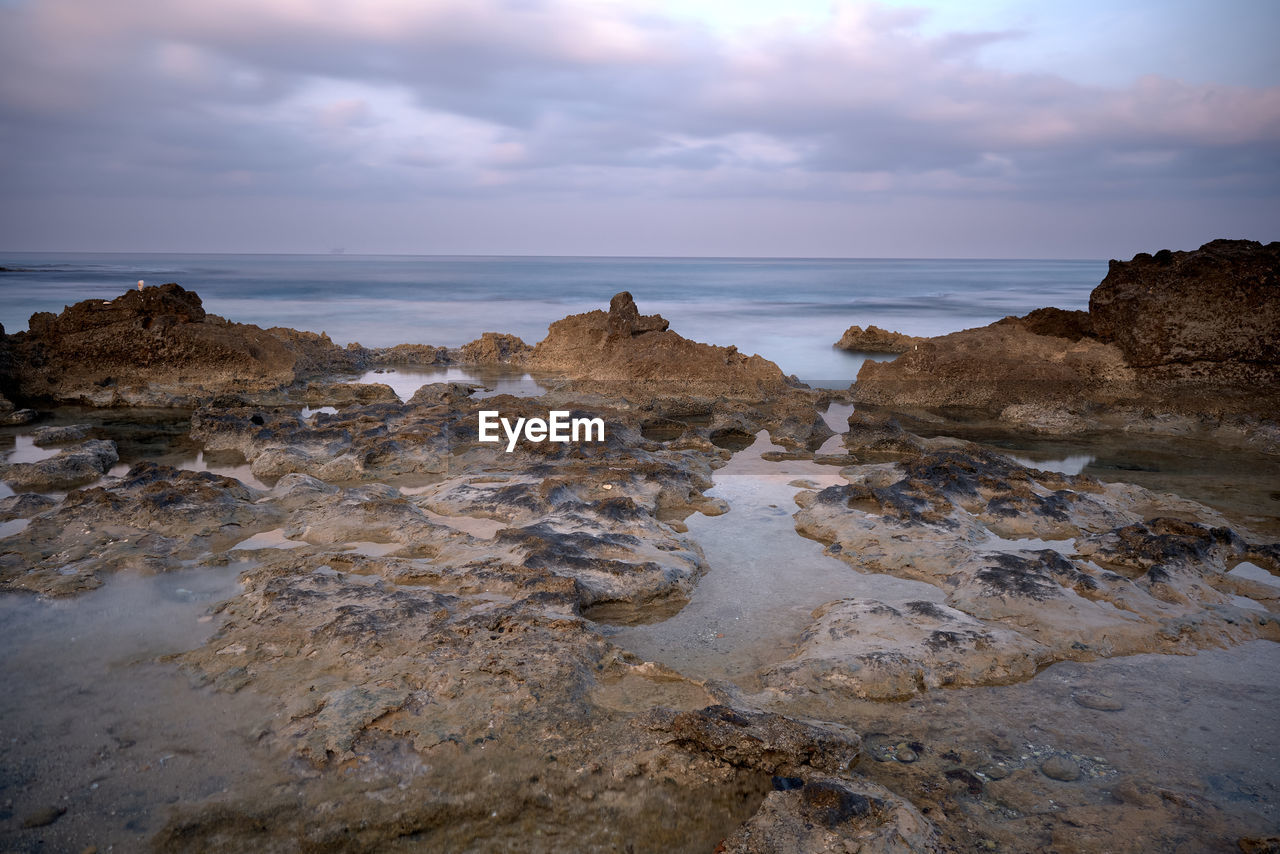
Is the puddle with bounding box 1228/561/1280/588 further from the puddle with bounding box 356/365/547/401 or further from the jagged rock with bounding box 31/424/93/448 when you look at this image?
the jagged rock with bounding box 31/424/93/448

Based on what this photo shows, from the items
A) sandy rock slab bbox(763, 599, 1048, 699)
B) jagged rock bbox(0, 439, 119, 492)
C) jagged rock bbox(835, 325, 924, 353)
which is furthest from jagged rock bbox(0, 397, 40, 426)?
jagged rock bbox(835, 325, 924, 353)

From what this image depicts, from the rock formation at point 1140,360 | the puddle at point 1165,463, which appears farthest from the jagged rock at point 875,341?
the puddle at point 1165,463

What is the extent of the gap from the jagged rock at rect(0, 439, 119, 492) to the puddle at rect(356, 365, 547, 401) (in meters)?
4.92

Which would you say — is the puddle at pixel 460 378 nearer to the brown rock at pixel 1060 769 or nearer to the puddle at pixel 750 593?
the puddle at pixel 750 593

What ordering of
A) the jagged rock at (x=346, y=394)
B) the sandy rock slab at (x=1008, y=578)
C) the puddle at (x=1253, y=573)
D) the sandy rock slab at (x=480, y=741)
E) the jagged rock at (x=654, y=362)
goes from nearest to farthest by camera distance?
the sandy rock slab at (x=480, y=741)
the sandy rock slab at (x=1008, y=578)
the puddle at (x=1253, y=573)
the jagged rock at (x=346, y=394)
the jagged rock at (x=654, y=362)

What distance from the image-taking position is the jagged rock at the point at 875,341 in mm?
18013

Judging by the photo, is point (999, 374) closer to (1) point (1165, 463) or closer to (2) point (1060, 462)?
(2) point (1060, 462)

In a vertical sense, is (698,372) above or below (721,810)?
above

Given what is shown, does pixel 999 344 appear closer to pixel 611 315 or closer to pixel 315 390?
pixel 611 315

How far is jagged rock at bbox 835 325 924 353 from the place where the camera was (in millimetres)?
18013

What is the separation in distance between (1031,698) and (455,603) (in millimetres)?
2832

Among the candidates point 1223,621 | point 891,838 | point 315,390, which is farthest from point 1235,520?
point 315,390

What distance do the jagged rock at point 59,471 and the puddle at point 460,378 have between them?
4.92m

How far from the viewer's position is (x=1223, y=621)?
4.02 meters
